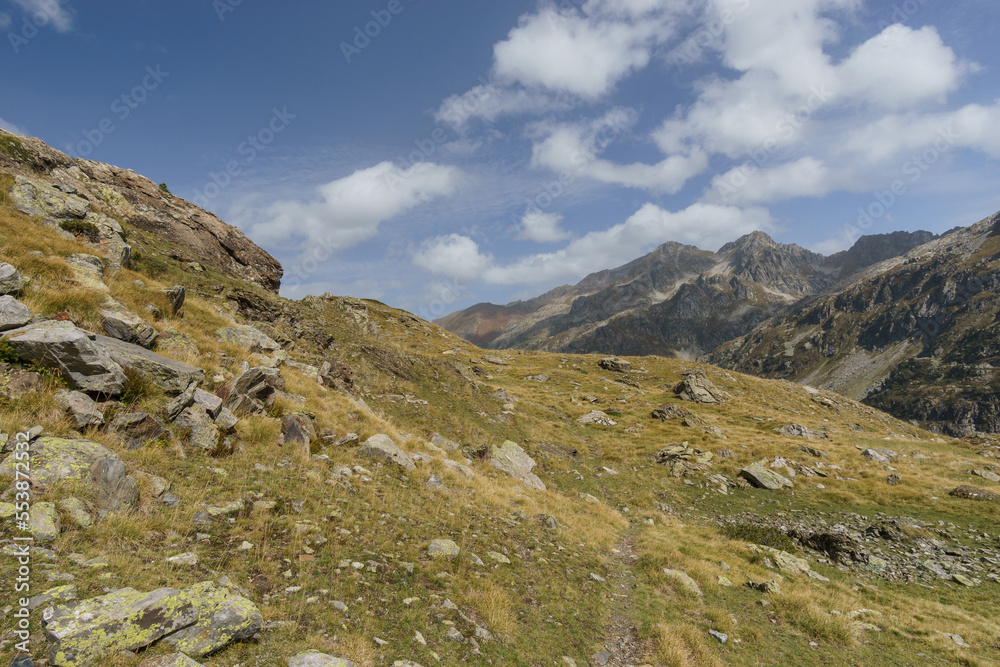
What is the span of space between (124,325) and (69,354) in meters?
3.74

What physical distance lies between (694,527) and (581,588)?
554 inches

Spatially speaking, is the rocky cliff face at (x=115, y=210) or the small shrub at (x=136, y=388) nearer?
the small shrub at (x=136, y=388)

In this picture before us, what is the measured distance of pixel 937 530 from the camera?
20.9 meters

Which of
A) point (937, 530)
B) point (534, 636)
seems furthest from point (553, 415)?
point (534, 636)

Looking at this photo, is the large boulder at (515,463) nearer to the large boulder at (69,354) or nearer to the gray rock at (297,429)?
the gray rock at (297,429)

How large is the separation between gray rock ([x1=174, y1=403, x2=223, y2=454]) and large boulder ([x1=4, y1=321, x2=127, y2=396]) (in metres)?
1.69

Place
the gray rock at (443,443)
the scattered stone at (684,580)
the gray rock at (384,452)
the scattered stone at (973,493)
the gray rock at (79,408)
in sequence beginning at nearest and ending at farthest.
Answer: the gray rock at (79,408)
the scattered stone at (684,580)
the gray rock at (384,452)
the scattered stone at (973,493)
the gray rock at (443,443)

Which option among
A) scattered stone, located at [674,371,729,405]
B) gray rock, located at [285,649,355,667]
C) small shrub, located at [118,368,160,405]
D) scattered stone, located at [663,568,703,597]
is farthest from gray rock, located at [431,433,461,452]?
scattered stone, located at [674,371,729,405]

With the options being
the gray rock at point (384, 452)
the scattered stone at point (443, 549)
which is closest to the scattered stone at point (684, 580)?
the scattered stone at point (443, 549)

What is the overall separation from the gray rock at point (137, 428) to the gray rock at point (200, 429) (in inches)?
24.6

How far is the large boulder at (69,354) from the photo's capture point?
386 inches

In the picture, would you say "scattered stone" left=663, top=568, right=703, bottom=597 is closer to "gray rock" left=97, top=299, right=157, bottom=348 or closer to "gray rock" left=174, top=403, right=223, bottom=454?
"gray rock" left=174, top=403, right=223, bottom=454

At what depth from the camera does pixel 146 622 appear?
5465mm

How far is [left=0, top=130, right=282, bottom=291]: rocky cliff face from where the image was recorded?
20.7m
